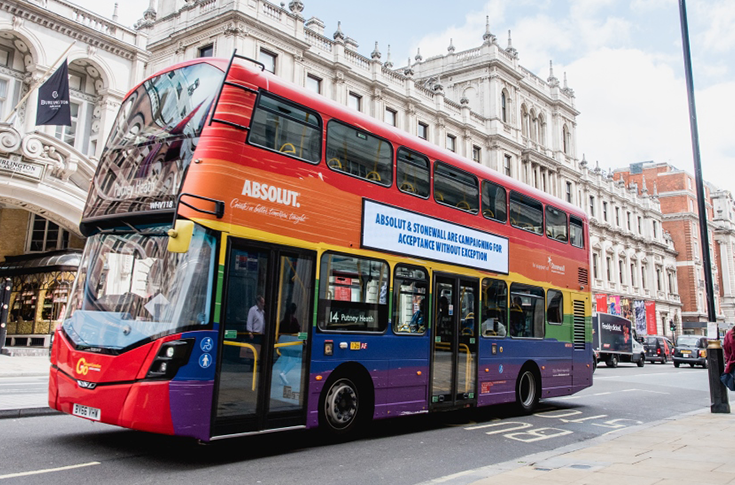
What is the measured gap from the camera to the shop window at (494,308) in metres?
11.2

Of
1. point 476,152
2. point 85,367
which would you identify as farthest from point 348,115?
point 476,152

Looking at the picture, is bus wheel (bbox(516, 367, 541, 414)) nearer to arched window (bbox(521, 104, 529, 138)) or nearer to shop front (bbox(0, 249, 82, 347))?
shop front (bbox(0, 249, 82, 347))

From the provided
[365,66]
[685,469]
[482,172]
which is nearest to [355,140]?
[482,172]

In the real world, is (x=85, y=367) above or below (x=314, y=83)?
below

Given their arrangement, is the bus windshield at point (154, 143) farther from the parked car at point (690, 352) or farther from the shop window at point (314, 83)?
the parked car at point (690, 352)

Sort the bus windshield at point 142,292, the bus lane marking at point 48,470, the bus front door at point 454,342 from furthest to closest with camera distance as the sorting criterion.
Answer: the bus front door at point 454,342 < the bus windshield at point 142,292 < the bus lane marking at point 48,470

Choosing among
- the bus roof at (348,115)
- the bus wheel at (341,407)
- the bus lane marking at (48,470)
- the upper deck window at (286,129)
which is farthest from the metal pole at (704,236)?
the bus lane marking at (48,470)

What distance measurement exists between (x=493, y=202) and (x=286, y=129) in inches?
203

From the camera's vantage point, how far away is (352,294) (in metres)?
8.54

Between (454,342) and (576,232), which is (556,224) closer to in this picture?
(576,232)

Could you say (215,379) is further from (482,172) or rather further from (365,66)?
(365,66)

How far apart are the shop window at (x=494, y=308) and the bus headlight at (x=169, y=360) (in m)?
6.20

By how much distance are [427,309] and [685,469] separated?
14.1 ft

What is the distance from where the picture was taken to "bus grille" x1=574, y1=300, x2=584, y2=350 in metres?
14.2
